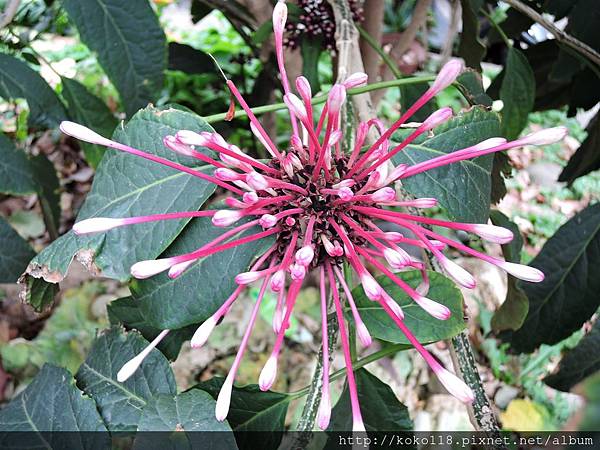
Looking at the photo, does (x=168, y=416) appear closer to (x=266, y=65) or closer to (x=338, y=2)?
(x=338, y=2)

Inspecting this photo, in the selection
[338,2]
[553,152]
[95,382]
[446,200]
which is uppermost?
[338,2]

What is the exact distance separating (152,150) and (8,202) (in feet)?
4.94

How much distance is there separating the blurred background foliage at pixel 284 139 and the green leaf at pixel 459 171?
10cm

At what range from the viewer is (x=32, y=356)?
1335mm

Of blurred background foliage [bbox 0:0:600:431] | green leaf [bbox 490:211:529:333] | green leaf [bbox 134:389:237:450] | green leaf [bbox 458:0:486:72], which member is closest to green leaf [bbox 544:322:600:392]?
blurred background foliage [bbox 0:0:600:431]

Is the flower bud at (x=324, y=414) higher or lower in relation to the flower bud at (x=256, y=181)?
lower

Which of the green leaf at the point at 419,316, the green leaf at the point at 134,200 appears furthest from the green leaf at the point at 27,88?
the green leaf at the point at 419,316

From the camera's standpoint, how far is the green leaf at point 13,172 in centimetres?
77

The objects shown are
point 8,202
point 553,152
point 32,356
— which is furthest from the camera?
point 553,152

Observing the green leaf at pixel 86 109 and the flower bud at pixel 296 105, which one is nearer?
the flower bud at pixel 296 105

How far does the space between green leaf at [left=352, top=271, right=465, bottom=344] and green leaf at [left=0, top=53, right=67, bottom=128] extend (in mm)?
554

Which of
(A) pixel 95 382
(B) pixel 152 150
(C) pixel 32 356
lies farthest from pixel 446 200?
(C) pixel 32 356

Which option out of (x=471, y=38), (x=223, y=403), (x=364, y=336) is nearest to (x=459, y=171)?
(x=364, y=336)

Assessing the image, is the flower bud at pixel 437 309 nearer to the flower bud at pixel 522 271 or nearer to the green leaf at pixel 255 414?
the flower bud at pixel 522 271
